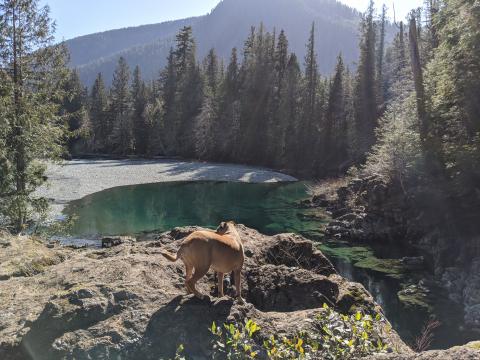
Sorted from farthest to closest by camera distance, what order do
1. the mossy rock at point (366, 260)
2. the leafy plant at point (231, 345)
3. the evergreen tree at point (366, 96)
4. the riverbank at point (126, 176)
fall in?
the evergreen tree at point (366, 96) → the riverbank at point (126, 176) → the mossy rock at point (366, 260) → the leafy plant at point (231, 345)

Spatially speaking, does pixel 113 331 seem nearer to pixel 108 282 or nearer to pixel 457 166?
pixel 108 282

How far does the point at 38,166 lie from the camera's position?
49.9 ft

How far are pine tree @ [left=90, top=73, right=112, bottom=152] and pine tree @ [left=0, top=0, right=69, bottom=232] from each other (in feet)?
223

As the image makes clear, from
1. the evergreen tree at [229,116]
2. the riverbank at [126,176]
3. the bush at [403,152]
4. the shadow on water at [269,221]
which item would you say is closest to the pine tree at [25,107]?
the shadow on water at [269,221]

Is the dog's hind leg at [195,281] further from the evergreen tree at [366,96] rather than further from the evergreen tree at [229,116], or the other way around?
the evergreen tree at [229,116]

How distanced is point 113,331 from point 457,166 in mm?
15188

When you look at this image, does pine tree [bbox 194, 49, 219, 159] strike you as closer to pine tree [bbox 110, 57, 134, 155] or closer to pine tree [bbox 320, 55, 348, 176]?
pine tree [bbox 110, 57, 134, 155]

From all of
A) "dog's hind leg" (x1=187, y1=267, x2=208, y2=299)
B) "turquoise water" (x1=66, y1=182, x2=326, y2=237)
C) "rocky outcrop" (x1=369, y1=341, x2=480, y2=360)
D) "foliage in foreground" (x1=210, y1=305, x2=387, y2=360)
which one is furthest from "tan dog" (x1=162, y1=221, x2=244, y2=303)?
"turquoise water" (x1=66, y1=182, x2=326, y2=237)

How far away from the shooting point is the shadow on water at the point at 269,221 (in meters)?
12.8

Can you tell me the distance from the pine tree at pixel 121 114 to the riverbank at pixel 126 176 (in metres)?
22.1

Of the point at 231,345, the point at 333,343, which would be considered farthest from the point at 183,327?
the point at 333,343

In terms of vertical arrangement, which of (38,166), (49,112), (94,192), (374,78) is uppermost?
(374,78)

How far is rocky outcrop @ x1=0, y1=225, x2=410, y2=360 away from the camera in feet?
12.0

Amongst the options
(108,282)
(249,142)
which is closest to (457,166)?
(108,282)
